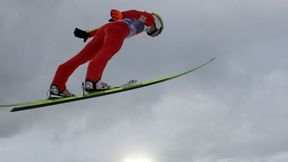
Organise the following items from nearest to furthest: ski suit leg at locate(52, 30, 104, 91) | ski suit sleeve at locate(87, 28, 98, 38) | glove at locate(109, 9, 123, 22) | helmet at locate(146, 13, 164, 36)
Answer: glove at locate(109, 9, 123, 22) < ski suit leg at locate(52, 30, 104, 91) < helmet at locate(146, 13, 164, 36) < ski suit sleeve at locate(87, 28, 98, 38)

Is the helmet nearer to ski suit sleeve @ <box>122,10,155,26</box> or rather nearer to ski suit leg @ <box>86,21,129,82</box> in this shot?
ski suit sleeve @ <box>122,10,155,26</box>

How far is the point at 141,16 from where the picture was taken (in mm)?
16781

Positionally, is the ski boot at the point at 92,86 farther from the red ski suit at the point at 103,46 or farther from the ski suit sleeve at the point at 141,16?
the ski suit sleeve at the point at 141,16

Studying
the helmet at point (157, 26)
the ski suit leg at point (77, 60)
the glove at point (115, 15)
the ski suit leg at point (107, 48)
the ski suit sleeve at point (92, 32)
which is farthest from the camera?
the ski suit sleeve at point (92, 32)

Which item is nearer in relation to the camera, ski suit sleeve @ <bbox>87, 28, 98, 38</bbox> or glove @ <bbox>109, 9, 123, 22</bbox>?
glove @ <bbox>109, 9, 123, 22</bbox>

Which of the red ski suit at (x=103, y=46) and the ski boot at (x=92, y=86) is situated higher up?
the red ski suit at (x=103, y=46)

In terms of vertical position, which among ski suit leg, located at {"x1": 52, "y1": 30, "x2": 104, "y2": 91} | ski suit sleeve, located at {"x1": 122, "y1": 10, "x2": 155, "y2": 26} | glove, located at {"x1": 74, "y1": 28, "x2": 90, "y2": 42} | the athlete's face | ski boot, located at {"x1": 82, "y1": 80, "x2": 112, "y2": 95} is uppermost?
ski suit sleeve, located at {"x1": 122, "y1": 10, "x2": 155, "y2": 26}

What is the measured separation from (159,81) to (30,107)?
5449 mm

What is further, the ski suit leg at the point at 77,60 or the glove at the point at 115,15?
the ski suit leg at the point at 77,60

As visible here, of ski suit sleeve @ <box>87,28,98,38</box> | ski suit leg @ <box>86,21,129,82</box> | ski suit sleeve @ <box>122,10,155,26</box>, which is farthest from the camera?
ski suit sleeve @ <box>87,28,98,38</box>

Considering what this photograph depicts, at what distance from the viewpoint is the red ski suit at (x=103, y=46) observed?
624 inches

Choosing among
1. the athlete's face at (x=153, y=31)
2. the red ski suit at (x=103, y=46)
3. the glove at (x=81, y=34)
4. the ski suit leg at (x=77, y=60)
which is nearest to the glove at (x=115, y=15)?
the red ski suit at (x=103, y=46)

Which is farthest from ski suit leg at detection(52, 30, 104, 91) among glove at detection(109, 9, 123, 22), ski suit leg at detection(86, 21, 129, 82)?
glove at detection(109, 9, 123, 22)

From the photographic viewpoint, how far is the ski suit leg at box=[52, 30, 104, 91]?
16.7m
